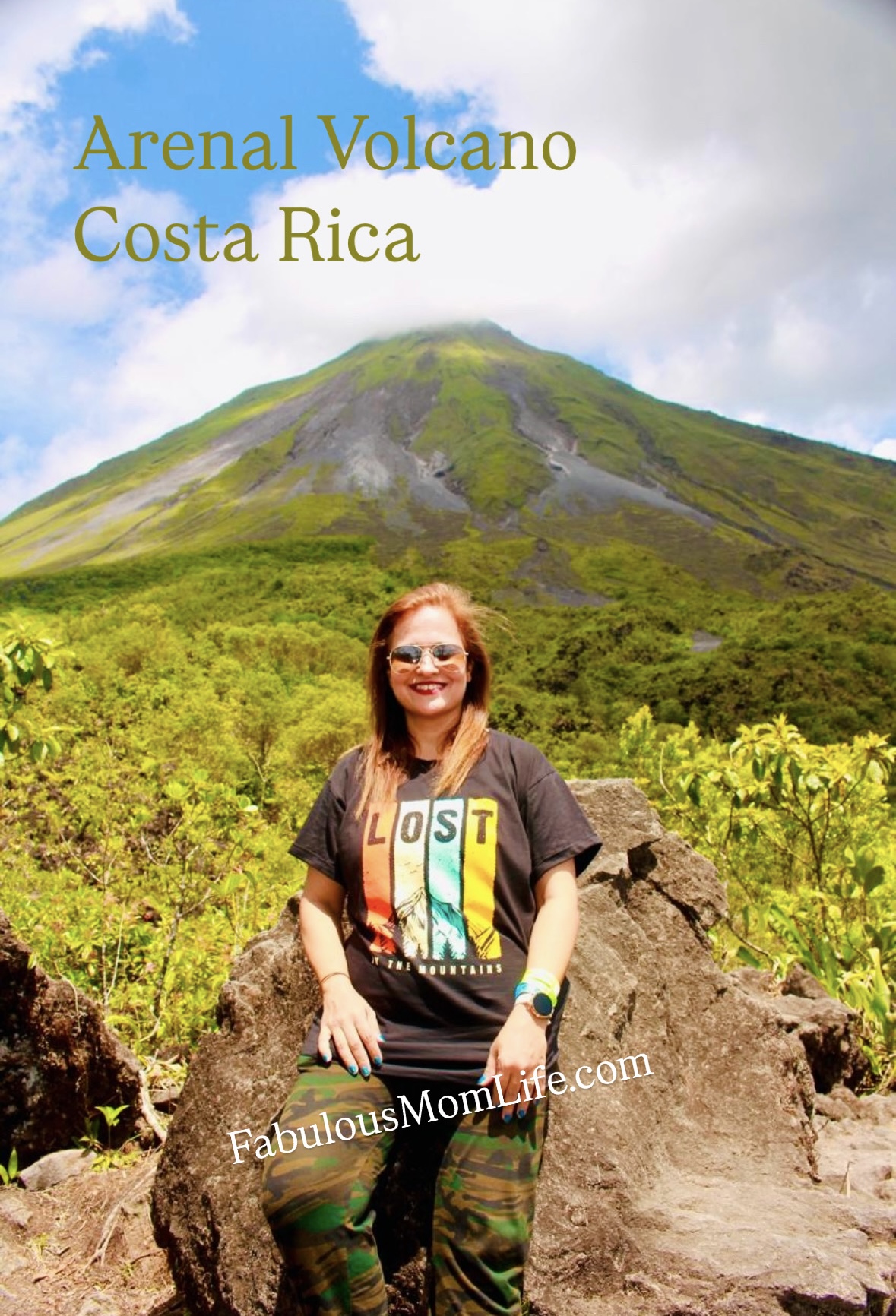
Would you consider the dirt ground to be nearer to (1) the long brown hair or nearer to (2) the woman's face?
(1) the long brown hair

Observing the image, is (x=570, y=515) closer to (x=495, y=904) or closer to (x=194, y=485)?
(x=194, y=485)

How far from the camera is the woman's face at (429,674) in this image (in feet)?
10.00

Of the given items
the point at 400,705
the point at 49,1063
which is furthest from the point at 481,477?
the point at 400,705

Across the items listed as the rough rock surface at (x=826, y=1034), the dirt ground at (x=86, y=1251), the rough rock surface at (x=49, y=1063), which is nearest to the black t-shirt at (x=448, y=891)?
the dirt ground at (x=86, y=1251)

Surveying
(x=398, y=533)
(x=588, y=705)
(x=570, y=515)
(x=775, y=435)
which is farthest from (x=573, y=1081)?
(x=775, y=435)

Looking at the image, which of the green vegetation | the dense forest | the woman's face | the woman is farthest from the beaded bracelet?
the green vegetation

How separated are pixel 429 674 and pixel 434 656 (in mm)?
56

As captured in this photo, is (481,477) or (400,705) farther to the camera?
(481,477)

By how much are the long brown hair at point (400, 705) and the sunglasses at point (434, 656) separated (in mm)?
97

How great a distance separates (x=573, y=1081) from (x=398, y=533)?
89.9 metres

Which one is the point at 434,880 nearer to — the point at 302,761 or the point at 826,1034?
the point at 826,1034

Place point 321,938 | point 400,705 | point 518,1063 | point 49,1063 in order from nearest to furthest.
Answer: point 518,1063 < point 321,938 < point 400,705 < point 49,1063

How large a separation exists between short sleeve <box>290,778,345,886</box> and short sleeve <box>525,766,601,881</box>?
1.87ft

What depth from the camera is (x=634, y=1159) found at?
2.96m
